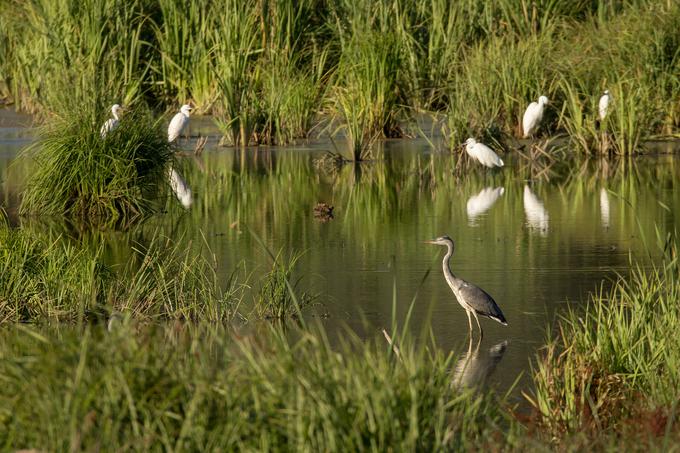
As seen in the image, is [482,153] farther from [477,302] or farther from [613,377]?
[613,377]

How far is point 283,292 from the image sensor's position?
26.8 ft

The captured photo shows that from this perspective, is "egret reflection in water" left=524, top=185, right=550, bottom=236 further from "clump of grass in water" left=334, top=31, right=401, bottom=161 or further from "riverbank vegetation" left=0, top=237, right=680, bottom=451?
"riverbank vegetation" left=0, top=237, right=680, bottom=451

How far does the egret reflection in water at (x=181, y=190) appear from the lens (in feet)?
46.3

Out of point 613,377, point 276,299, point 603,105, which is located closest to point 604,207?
point 603,105

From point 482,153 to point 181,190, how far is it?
4.13m

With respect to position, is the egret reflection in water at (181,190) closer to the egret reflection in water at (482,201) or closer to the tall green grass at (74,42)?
the egret reflection in water at (482,201)

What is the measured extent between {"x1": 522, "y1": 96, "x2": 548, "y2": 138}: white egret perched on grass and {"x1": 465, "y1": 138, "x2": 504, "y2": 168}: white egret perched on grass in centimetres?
175


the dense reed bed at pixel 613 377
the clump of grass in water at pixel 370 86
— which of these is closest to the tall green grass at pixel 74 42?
the clump of grass in water at pixel 370 86

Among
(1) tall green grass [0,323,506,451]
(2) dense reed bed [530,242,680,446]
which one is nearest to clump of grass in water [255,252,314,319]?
(2) dense reed bed [530,242,680,446]

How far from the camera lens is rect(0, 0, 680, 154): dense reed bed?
19219mm

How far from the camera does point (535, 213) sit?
1351 cm

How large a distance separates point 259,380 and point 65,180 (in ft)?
28.3

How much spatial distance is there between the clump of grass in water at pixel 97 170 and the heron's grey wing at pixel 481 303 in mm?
5202

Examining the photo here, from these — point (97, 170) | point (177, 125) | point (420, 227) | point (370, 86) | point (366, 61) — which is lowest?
point (420, 227)
